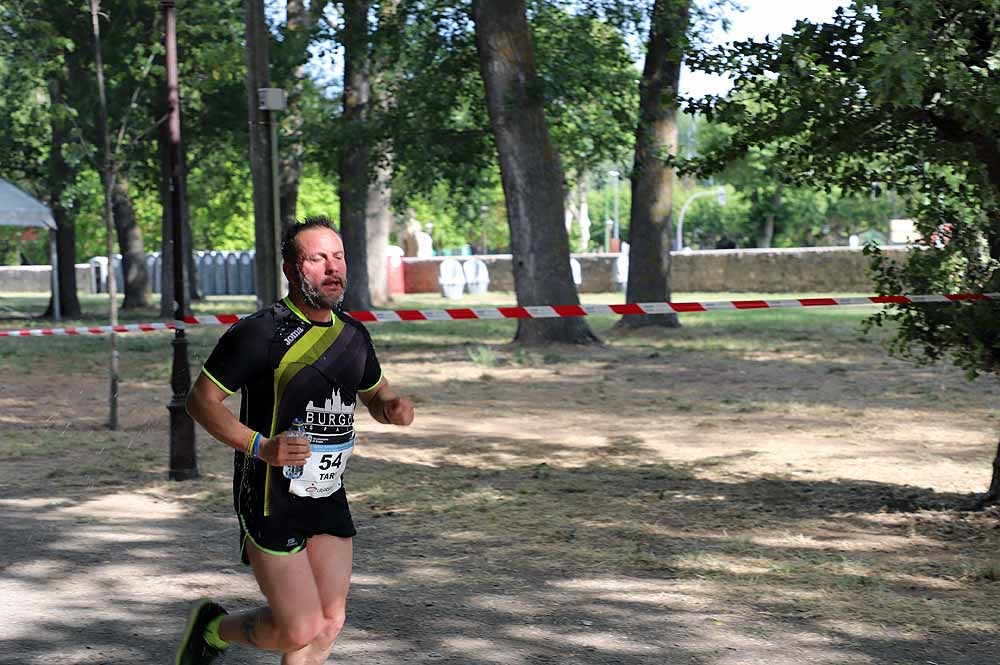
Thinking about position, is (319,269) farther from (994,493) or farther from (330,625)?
(994,493)

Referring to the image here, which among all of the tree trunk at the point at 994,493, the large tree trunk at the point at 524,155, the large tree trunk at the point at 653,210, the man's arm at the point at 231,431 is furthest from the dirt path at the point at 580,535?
the large tree trunk at the point at 653,210

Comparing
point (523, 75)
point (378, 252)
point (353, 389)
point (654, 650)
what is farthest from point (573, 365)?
point (378, 252)

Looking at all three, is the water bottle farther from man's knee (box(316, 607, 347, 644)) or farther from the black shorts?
man's knee (box(316, 607, 347, 644))

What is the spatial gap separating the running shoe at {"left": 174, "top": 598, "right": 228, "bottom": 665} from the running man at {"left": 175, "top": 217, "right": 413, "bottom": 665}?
0.38m

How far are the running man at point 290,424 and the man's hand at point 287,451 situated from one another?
0.26 ft

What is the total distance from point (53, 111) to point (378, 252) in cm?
2313

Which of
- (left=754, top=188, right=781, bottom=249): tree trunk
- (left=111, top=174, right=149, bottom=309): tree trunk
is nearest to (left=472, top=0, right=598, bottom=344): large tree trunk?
(left=111, top=174, right=149, bottom=309): tree trunk

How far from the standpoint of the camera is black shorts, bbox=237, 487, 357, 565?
4.48 metres

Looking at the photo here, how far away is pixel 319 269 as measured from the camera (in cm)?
453

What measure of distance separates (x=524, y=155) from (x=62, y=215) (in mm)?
16459

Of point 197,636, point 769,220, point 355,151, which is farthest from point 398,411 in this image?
point 769,220

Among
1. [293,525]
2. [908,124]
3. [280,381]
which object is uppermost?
[908,124]

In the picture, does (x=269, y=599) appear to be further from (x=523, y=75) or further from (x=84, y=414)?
(x=523, y=75)

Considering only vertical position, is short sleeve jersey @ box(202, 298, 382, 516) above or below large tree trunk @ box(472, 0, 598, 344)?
below
